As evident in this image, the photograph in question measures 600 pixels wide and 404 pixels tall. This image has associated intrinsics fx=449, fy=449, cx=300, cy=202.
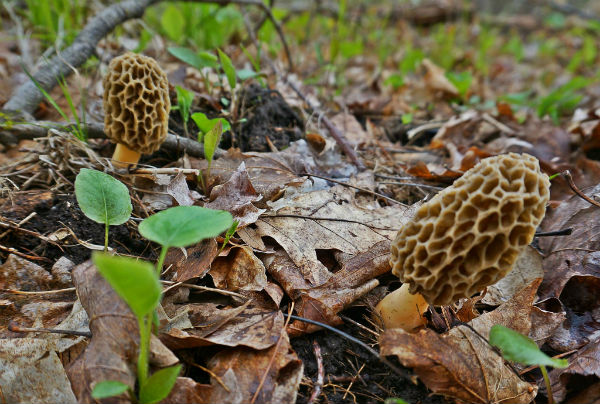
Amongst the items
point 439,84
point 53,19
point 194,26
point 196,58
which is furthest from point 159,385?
point 439,84

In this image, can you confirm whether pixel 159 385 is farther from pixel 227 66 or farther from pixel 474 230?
pixel 227 66

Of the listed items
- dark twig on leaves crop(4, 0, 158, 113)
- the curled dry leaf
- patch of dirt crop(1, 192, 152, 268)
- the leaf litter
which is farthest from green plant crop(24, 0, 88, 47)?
the curled dry leaf

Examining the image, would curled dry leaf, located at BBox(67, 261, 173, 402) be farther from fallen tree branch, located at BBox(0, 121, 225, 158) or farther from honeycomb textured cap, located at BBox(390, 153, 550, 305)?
fallen tree branch, located at BBox(0, 121, 225, 158)

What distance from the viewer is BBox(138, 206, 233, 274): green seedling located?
160cm

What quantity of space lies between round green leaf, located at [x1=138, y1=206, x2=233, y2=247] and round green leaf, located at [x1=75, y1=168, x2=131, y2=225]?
1.32ft

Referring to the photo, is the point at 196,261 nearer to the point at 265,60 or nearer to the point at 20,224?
the point at 20,224

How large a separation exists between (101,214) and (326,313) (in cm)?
112

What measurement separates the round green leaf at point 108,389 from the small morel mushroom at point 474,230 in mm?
1211

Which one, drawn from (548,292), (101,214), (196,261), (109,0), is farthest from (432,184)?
(109,0)

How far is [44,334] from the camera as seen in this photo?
187cm

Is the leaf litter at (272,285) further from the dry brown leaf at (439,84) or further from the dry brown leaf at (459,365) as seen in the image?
the dry brown leaf at (439,84)

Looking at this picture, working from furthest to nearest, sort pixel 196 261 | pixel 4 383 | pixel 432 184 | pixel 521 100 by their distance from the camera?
pixel 521 100 < pixel 432 184 < pixel 196 261 < pixel 4 383

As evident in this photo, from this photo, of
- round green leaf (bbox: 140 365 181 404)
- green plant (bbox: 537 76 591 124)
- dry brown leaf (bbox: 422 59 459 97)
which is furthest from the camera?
dry brown leaf (bbox: 422 59 459 97)

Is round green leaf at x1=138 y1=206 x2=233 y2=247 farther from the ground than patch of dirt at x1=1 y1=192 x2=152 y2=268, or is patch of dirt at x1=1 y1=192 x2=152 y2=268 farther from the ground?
round green leaf at x1=138 y1=206 x2=233 y2=247
